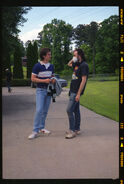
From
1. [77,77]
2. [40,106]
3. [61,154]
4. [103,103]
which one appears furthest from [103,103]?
[61,154]

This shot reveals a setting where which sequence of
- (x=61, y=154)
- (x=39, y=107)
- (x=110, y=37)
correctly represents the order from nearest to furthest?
(x=61, y=154) → (x=39, y=107) → (x=110, y=37)

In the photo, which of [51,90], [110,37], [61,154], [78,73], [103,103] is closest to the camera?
[61,154]

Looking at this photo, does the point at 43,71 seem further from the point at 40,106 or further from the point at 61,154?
the point at 61,154

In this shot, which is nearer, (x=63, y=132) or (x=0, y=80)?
(x=0, y=80)

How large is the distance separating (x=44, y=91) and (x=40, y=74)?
14.9 inches

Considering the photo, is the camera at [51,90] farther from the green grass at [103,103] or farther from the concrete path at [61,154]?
the green grass at [103,103]

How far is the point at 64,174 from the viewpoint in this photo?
311 cm

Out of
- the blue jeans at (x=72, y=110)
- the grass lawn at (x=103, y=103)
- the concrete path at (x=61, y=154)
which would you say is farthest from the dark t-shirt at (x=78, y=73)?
the grass lawn at (x=103, y=103)

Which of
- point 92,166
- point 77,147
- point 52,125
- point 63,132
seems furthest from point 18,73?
point 92,166

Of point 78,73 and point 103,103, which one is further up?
point 78,73

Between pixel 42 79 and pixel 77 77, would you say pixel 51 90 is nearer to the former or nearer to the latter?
pixel 42 79

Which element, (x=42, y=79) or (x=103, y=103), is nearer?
(x=42, y=79)

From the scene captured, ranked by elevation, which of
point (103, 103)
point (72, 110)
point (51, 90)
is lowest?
point (103, 103)
